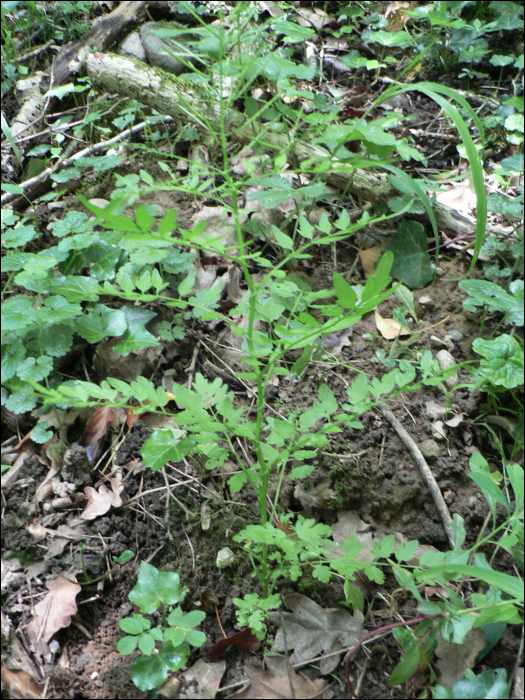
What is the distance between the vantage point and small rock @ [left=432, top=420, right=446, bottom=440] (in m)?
1.96

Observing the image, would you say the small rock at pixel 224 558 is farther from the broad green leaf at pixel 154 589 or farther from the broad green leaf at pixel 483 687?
the broad green leaf at pixel 483 687

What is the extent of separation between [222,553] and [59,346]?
0.90 meters

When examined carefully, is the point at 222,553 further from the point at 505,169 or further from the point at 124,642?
the point at 505,169

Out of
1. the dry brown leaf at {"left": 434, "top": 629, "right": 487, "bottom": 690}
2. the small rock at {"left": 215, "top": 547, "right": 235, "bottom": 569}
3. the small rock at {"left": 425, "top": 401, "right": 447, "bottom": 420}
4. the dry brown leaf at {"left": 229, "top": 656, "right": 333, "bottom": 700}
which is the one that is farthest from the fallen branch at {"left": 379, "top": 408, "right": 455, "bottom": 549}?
the small rock at {"left": 215, "top": 547, "right": 235, "bottom": 569}

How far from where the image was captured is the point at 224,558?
64.1 inches

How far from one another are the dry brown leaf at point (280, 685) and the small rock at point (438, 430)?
94 centimetres

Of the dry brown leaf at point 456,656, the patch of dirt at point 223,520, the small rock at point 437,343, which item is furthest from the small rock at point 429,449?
the dry brown leaf at point 456,656

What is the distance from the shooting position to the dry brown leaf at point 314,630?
58.2 inches

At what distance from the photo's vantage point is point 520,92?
10.2 feet

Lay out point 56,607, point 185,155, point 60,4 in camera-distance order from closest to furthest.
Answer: point 56,607 → point 185,155 → point 60,4

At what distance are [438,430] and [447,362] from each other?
33 cm

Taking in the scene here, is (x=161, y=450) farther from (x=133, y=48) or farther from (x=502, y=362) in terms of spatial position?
(x=133, y=48)

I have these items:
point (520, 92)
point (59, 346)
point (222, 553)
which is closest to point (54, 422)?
point (59, 346)

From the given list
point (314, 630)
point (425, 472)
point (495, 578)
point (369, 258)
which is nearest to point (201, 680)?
point (314, 630)
